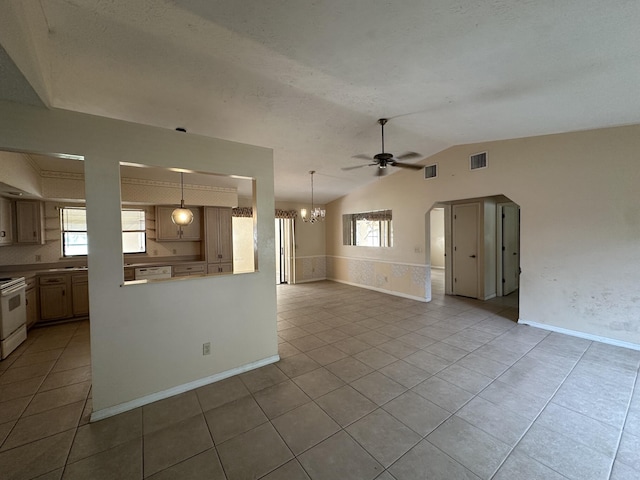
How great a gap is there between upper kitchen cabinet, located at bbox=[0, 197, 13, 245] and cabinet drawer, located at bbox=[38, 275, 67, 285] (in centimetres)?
75

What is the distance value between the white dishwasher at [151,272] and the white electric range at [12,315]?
1.44 metres

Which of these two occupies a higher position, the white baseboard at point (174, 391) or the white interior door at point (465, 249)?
the white interior door at point (465, 249)

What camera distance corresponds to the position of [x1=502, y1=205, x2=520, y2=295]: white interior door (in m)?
6.10

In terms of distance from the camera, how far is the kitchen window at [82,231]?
493cm

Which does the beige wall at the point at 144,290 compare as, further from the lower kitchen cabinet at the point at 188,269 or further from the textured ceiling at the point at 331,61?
the lower kitchen cabinet at the point at 188,269

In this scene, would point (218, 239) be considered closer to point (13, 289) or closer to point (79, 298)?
point (79, 298)

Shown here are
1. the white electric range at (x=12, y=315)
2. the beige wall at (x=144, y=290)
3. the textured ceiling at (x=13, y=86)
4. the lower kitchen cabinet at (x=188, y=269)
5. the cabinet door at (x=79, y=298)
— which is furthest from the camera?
the lower kitchen cabinet at (x=188, y=269)

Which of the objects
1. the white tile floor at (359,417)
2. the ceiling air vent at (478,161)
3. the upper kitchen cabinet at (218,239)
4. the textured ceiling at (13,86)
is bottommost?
the white tile floor at (359,417)

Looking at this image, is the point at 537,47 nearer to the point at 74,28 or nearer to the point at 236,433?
the point at 74,28

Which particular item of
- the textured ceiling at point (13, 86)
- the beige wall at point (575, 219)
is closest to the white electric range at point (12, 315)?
the textured ceiling at point (13, 86)

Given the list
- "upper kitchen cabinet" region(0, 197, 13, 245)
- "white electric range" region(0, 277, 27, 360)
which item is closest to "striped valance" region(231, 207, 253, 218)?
"upper kitchen cabinet" region(0, 197, 13, 245)

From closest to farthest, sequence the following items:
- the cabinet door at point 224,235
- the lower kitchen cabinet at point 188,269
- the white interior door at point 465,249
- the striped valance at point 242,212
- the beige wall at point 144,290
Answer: the beige wall at point 144,290 → the lower kitchen cabinet at point 188,269 → the white interior door at point 465,249 → the cabinet door at point 224,235 → the striped valance at point 242,212

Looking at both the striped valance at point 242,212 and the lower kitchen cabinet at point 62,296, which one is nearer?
the lower kitchen cabinet at point 62,296

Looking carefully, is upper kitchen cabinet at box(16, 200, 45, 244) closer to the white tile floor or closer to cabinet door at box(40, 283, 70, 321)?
cabinet door at box(40, 283, 70, 321)
